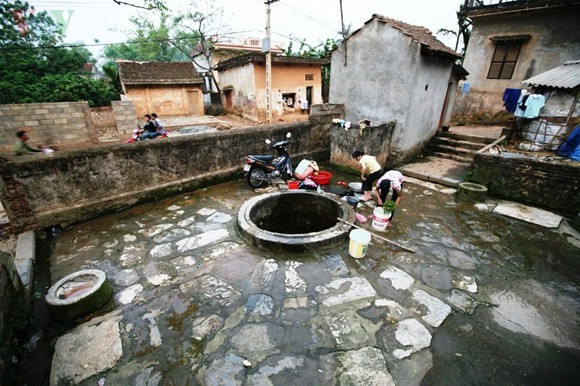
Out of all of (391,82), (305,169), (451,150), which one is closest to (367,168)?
(305,169)

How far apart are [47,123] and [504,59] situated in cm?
2236

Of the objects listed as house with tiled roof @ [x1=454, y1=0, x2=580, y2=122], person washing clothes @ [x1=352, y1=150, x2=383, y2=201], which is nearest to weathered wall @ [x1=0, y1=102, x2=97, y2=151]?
person washing clothes @ [x1=352, y1=150, x2=383, y2=201]

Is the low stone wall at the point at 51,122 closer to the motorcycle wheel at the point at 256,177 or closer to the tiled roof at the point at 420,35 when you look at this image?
the motorcycle wheel at the point at 256,177

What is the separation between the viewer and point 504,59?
542 inches

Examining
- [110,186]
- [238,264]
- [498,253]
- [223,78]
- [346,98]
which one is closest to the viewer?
[238,264]

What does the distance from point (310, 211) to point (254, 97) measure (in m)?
14.5

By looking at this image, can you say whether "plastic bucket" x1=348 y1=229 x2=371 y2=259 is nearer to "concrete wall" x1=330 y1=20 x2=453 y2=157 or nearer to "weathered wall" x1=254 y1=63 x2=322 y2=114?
"concrete wall" x1=330 y1=20 x2=453 y2=157

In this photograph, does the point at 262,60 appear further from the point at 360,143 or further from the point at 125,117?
the point at 360,143

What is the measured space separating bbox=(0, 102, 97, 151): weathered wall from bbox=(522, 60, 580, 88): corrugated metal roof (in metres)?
17.9

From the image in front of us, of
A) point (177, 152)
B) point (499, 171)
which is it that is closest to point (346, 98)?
point (499, 171)

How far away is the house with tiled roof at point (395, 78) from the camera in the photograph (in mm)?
9008

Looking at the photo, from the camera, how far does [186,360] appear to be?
123 inches

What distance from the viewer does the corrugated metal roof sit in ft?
27.8

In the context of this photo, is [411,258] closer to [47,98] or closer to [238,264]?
[238,264]
